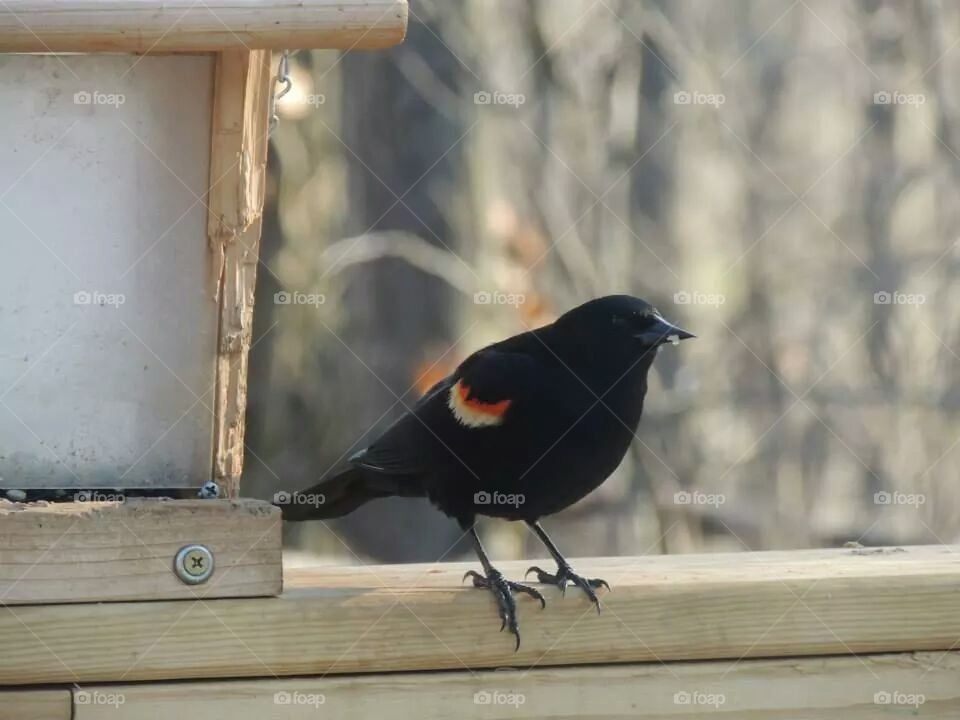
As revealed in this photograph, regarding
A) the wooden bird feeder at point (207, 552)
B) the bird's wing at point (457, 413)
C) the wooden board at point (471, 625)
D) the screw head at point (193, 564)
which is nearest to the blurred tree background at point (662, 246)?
the bird's wing at point (457, 413)

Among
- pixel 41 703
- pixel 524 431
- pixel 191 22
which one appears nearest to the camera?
pixel 41 703

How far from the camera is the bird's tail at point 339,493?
9.78 ft

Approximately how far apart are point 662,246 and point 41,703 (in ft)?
14.9

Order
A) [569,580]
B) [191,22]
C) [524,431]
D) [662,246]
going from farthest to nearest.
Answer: [662,246] → [524,431] → [569,580] → [191,22]

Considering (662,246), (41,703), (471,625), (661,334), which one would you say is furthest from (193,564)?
(662,246)

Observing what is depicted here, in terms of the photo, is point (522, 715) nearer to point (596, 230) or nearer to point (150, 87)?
point (150, 87)

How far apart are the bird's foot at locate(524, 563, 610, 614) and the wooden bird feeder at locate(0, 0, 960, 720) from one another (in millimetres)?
35

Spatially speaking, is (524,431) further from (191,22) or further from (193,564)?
(191,22)

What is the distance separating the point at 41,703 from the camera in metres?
2.06

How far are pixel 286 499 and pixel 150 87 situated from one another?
90 cm

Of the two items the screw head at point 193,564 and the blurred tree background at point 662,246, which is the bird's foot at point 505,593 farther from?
the blurred tree background at point 662,246

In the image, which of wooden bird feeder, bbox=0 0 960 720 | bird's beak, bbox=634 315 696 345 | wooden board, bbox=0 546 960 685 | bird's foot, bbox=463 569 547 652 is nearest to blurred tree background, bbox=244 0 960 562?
bird's beak, bbox=634 315 696 345

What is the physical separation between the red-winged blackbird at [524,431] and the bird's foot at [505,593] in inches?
18.4

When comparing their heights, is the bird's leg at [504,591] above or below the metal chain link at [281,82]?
below
